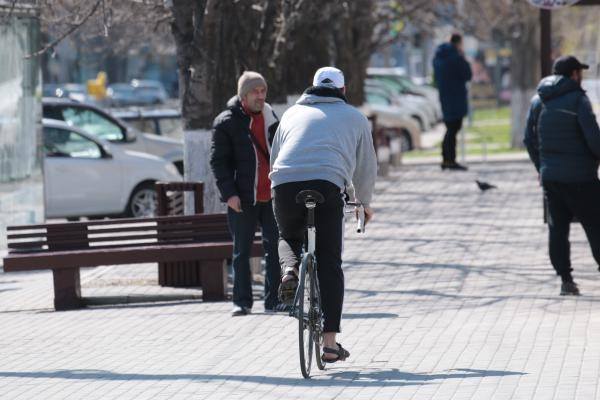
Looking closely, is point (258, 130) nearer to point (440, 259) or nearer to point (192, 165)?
point (192, 165)

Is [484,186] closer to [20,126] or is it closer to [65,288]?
[20,126]

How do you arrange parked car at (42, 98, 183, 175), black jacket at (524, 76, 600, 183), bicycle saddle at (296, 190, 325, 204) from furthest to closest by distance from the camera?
parked car at (42, 98, 183, 175) → black jacket at (524, 76, 600, 183) → bicycle saddle at (296, 190, 325, 204)

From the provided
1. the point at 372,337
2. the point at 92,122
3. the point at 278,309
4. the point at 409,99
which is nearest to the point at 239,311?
the point at 278,309

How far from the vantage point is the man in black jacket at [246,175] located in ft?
36.2

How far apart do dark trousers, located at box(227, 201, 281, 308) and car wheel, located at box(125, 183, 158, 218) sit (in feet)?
30.2

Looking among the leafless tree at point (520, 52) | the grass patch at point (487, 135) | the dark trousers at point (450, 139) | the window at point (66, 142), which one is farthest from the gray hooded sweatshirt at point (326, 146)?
the leafless tree at point (520, 52)

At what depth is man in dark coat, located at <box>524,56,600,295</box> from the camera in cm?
1141

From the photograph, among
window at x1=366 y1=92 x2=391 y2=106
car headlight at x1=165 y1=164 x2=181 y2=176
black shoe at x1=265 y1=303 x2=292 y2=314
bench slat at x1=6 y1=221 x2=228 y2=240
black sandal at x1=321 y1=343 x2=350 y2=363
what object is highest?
window at x1=366 y1=92 x2=391 y2=106

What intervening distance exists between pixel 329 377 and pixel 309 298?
47 cm

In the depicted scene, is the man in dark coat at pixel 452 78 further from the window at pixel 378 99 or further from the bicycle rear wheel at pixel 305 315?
the window at pixel 378 99

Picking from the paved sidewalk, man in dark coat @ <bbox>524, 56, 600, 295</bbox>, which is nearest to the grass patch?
the paved sidewalk

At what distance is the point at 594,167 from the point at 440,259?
130 inches

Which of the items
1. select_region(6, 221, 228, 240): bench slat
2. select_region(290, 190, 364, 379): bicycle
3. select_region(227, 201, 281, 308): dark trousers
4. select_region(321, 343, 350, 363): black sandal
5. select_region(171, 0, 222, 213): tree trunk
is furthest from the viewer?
Answer: select_region(171, 0, 222, 213): tree trunk

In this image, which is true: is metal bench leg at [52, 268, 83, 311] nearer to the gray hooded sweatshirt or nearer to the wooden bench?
the wooden bench
